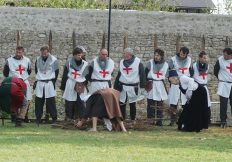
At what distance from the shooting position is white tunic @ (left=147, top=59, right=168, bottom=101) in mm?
18500

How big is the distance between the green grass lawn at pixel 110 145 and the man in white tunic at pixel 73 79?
4.72 ft

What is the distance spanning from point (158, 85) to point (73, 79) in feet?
6.17

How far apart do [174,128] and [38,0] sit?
1046 inches

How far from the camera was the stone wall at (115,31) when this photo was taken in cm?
2588

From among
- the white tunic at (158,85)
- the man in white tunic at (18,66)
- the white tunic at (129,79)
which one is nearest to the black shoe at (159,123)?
the white tunic at (158,85)

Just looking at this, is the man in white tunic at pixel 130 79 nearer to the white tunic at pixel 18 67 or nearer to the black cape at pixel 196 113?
the black cape at pixel 196 113

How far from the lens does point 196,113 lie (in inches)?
672

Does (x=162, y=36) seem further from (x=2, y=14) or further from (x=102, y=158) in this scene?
(x=102, y=158)

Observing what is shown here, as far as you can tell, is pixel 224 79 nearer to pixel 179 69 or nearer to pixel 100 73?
pixel 179 69

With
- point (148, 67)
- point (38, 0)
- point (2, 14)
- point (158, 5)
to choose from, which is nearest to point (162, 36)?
point (2, 14)

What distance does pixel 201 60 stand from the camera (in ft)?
59.7

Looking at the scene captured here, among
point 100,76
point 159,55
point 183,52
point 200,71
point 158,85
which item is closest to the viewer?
point 100,76

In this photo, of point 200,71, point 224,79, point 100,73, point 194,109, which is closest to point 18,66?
point 100,73

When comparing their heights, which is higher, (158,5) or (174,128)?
(158,5)
